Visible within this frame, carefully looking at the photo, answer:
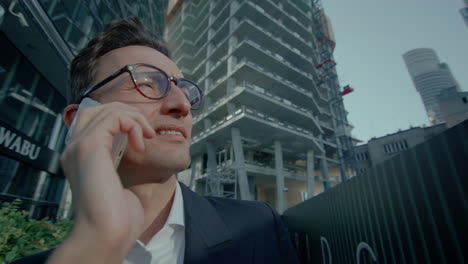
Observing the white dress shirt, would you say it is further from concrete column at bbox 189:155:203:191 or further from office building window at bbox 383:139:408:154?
office building window at bbox 383:139:408:154

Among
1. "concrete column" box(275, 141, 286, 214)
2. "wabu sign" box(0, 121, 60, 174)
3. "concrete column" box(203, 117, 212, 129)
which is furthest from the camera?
"concrete column" box(203, 117, 212, 129)

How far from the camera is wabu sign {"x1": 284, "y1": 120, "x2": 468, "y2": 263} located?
2.19 m

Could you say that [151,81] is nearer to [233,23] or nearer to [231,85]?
[231,85]

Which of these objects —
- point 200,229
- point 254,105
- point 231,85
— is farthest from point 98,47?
point 231,85

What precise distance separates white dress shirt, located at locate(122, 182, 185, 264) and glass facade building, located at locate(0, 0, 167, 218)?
23.6 feet

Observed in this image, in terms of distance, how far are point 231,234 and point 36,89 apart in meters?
11.6

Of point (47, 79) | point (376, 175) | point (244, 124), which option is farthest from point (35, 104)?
point (244, 124)

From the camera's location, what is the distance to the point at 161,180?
4.68 ft

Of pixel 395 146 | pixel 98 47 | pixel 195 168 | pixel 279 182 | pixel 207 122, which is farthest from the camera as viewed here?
pixel 395 146

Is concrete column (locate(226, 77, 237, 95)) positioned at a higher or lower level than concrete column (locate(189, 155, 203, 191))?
higher

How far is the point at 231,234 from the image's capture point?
1672 mm

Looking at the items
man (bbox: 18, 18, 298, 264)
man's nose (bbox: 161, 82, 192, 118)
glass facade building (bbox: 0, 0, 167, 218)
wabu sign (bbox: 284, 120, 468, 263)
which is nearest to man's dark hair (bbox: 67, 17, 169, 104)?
man (bbox: 18, 18, 298, 264)

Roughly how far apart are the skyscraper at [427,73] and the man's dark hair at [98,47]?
558 feet

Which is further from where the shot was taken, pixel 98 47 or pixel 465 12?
pixel 465 12
